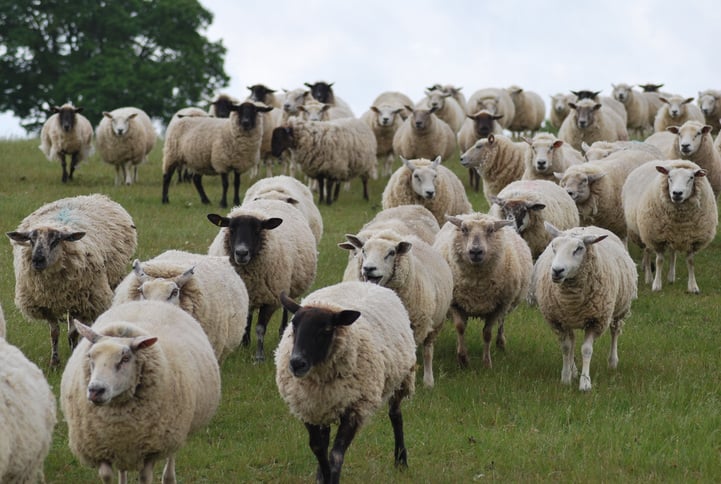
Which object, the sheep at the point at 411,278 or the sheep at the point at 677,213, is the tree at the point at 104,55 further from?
the sheep at the point at 411,278

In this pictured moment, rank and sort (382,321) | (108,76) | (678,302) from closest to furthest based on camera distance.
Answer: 1. (382,321)
2. (678,302)
3. (108,76)

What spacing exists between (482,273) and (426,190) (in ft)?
13.2

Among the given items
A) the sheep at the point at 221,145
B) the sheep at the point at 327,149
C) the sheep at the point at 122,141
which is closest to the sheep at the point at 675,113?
the sheep at the point at 327,149

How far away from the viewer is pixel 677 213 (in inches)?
529

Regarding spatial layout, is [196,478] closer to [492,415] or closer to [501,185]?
[492,415]

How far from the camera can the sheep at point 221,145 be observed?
1878 centimetres

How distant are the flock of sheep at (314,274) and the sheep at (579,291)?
2cm

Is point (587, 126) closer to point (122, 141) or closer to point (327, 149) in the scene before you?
point (327, 149)

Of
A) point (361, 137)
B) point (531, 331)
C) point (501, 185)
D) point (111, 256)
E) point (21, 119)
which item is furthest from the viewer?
point (21, 119)

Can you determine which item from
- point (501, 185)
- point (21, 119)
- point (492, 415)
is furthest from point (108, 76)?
point (492, 415)

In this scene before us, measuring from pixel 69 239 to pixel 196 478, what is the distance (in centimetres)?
341

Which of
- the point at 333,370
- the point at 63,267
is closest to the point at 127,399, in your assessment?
the point at 333,370

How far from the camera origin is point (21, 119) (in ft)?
123

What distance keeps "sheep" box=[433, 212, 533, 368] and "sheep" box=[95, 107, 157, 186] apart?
11978mm
